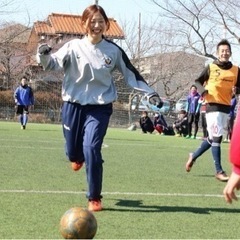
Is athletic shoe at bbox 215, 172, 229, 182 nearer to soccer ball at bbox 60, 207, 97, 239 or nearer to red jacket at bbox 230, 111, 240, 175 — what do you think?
soccer ball at bbox 60, 207, 97, 239

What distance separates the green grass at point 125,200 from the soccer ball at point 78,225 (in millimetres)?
700

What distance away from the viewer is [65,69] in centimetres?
668

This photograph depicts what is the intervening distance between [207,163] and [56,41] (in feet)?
126

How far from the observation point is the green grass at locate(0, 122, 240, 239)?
538 cm

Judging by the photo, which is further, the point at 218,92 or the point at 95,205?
the point at 218,92

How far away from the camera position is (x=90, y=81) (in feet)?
21.7

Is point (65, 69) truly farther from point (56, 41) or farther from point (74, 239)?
point (56, 41)

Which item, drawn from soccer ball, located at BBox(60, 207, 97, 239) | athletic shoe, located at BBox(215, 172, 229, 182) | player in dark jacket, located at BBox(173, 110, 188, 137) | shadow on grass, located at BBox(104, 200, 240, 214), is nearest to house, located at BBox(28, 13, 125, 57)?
player in dark jacket, located at BBox(173, 110, 188, 137)

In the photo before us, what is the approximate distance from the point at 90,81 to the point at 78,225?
255 cm

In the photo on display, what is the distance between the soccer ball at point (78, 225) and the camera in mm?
4285

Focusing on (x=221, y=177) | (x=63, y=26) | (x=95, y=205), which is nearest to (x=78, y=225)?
(x=95, y=205)

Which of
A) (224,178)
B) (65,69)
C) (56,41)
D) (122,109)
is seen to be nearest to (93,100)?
(65,69)

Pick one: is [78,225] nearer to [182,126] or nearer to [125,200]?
[125,200]

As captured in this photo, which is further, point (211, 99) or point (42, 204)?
point (211, 99)
